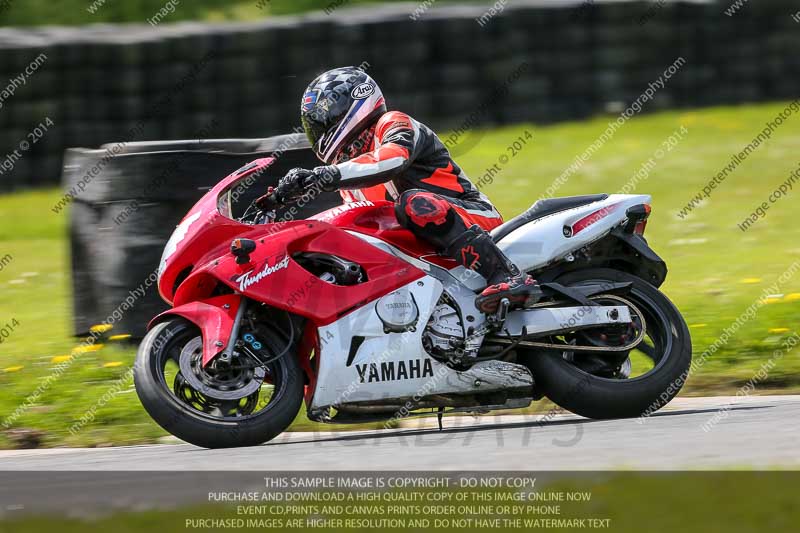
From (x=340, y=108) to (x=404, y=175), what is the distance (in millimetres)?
497

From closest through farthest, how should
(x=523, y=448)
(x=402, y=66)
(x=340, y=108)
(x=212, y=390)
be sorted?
(x=523, y=448), (x=212, y=390), (x=340, y=108), (x=402, y=66)

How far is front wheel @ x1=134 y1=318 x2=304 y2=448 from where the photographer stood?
558 cm

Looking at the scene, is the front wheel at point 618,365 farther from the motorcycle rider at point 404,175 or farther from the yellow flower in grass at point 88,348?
the yellow flower in grass at point 88,348

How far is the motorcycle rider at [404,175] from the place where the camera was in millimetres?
6031

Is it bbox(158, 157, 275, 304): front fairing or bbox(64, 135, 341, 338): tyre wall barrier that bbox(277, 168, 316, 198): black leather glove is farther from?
bbox(64, 135, 341, 338): tyre wall barrier

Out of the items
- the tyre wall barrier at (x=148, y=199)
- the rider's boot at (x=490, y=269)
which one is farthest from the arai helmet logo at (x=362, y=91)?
the tyre wall barrier at (x=148, y=199)

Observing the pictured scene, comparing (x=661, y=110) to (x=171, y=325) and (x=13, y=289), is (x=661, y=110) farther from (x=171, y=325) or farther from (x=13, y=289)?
(x=171, y=325)

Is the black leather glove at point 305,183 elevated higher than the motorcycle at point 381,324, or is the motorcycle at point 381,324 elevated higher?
the black leather glove at point 305,183

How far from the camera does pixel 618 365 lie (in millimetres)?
6355

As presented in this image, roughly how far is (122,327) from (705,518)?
16.7 ft

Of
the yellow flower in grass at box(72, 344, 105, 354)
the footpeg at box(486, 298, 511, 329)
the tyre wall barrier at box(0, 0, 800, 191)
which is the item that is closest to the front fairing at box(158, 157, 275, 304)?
the footpeg at box(486, 298, 511, 329)

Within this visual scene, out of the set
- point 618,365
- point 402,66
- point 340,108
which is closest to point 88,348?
point 340,108

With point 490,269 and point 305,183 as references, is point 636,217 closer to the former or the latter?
point 490,269

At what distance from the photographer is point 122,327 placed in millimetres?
8227
